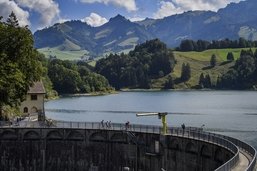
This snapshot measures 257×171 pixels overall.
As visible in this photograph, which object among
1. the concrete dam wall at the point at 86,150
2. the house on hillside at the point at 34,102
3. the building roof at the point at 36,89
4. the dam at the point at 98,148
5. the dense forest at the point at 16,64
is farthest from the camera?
the house on hillside at the point at 34,102

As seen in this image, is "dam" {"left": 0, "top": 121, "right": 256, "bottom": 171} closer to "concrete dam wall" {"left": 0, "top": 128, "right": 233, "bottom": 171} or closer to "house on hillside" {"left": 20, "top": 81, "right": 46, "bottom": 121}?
"concrete dam wall" {"left": 0, "top": 128, "right": 233, "bottom": 171}

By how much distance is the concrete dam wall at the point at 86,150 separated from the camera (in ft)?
203

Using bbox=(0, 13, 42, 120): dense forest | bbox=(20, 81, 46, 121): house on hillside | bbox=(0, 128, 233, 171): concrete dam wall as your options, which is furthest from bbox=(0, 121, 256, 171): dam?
bbox=(20, 81, 46, 121): house on hillside

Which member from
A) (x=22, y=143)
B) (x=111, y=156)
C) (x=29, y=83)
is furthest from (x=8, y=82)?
(x=111, y=156)

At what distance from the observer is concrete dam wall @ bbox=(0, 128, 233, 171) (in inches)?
2434

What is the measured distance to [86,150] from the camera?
2680 inches

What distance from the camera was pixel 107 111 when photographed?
17825 centimetres

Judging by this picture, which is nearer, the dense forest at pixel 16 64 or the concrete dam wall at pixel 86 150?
the concrete dam wall at pixel 86 150

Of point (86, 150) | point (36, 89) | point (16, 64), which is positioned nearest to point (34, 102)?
point (36, 89)

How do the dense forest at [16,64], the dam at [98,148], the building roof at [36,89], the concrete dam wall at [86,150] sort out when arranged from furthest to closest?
the building roof at [36,89] → the dense forest at [16,64] → the concrete dam wall at [86,150] → the dam at [98,148]

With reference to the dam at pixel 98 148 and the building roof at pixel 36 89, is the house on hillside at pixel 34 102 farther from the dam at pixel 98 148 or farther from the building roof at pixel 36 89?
the dam at pixel 98 148

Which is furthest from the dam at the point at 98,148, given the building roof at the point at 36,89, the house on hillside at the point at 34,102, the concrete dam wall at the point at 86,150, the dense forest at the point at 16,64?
the building roof at the point at 36,89

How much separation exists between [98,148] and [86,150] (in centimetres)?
179

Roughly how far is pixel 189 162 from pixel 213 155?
15.3 feet
